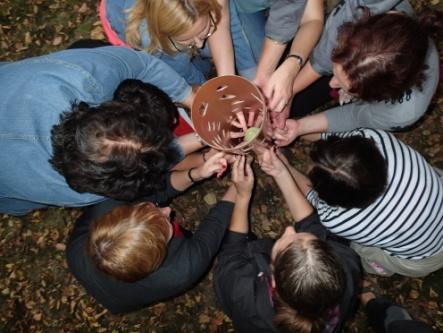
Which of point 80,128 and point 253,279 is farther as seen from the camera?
point 253,279

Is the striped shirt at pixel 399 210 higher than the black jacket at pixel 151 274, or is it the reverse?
the striped shirt at pixel 399 210

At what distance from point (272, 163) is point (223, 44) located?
3.31 feet

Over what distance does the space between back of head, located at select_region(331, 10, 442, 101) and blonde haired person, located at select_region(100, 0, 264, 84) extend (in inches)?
36.6

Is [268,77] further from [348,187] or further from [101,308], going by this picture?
[101,308]

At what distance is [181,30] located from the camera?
2.43 metres

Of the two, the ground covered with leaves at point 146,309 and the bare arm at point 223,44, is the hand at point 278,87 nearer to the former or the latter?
the bare arm at point 223,44

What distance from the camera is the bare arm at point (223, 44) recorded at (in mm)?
2771

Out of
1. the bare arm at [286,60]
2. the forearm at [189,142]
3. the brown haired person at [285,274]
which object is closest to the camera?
the brown haired person at [285,274]

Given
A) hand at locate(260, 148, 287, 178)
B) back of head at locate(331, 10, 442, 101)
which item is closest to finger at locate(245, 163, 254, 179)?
hand at locate(260, 148, 287, 178)

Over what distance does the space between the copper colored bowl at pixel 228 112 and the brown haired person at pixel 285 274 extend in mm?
257

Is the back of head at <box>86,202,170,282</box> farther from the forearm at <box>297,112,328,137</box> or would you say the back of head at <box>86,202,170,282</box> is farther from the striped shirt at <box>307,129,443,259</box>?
the forearm at <box>297,112,328,137</box>

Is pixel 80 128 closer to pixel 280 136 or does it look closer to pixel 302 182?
pixel 280 136

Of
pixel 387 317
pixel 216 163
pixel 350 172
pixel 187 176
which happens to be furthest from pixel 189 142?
pixel 387 317

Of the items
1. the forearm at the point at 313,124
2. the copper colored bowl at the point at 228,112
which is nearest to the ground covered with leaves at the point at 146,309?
the forearm at the point at 313,124
